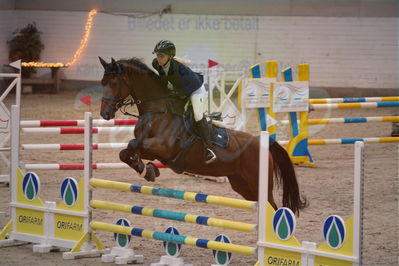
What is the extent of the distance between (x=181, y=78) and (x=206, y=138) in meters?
0.48

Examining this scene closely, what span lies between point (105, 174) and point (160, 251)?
130 inches

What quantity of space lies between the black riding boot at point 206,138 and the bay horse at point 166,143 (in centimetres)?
6

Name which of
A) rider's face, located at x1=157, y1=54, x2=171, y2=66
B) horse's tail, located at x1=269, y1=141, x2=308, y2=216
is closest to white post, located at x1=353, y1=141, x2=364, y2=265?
horse's tail, located at x1=269, y1=141, x2=308, y2=216

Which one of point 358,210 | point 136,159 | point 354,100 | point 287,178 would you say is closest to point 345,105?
point 354,100

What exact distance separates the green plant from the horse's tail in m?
12.7

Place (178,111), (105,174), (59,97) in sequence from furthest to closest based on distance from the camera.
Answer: (59,97), (105,174), (178,111)

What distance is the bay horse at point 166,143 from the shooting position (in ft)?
17.1

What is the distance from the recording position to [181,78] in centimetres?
533

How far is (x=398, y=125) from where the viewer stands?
36.4 ft

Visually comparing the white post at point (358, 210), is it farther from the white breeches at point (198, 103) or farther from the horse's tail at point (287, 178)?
the white breeches at point (198, 103)

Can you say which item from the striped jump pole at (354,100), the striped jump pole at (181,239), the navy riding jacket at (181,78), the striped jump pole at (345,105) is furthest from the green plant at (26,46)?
the striped jump pole at (181,239)

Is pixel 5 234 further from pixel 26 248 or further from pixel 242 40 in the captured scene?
pixel 242 40

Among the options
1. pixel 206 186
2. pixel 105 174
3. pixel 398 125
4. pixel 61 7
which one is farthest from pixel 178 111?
pixel 61 7

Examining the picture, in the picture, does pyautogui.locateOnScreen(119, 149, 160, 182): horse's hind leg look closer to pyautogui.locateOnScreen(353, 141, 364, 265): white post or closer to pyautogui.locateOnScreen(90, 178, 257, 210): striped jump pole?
pyautogui.locateOnScreen(90, 178, 257, 210): striped jump pole
